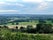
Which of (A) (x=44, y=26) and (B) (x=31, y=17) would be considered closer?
(A) (x=44, y=26)

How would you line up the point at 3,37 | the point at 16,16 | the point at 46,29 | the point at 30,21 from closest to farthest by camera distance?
1. the point at 3,37
2. the point at 46,29
3. the point at 30,21
4. the point at 16,16

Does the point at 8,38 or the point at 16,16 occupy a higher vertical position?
the point at 8,38

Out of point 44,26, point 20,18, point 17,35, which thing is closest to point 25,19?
point 20,18

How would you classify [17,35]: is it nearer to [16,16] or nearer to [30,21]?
[30,21]

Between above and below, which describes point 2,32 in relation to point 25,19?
above

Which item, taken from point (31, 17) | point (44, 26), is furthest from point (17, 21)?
point (44, 26)

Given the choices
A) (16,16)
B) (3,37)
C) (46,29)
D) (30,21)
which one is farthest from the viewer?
(16,16)

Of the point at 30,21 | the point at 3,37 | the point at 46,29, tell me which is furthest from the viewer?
the point at 30,21

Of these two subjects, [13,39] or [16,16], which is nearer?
[13,39]

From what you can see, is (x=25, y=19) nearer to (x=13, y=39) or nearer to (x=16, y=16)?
(x=16, y=16)
